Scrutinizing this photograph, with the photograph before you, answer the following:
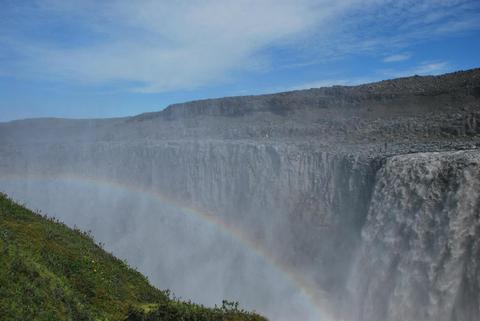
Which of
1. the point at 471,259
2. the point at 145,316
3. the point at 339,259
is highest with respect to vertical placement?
the point at 145,316

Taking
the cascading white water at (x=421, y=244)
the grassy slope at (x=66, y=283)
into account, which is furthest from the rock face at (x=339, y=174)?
the grassy slope at (x=66, y=283)

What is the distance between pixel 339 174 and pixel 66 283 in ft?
95.8

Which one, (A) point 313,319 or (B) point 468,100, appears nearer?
(A) point 313,319

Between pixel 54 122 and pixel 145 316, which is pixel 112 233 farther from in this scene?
pixel 54 122

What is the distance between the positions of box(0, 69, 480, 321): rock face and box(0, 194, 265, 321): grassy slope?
642 inches

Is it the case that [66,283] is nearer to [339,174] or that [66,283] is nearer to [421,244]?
[421,244]

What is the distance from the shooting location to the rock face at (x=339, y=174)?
2497cm

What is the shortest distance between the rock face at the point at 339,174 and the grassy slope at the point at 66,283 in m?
16.3

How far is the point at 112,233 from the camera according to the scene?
184 ft

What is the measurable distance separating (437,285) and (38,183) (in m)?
62.6

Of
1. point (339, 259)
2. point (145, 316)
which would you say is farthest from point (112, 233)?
point (145, 316)

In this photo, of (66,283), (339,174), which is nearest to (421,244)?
(339,174)

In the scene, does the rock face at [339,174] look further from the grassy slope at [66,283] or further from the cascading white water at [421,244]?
the grassy slope at [66,283]

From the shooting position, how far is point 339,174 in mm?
38719
